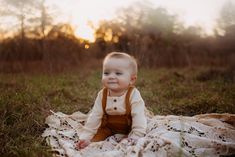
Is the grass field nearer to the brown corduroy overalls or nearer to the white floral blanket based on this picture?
the white floral blanket

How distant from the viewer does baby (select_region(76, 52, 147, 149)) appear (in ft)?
11.9

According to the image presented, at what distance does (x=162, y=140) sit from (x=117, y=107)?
584mm

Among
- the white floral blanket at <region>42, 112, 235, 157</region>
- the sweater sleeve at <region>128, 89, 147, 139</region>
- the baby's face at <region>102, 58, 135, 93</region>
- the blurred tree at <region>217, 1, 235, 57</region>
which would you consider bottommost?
the white floral blanket at <region>42, 112, 235, 157</region>

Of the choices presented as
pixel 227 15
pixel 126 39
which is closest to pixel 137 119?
pixel 227 15

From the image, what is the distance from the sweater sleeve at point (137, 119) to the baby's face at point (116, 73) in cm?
17

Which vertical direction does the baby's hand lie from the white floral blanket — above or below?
below

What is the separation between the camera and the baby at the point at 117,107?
362 cm

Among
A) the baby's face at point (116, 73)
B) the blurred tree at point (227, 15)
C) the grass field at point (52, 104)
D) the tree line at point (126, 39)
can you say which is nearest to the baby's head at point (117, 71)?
the baby's face at point (116, 73)

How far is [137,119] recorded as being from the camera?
3.63 metres

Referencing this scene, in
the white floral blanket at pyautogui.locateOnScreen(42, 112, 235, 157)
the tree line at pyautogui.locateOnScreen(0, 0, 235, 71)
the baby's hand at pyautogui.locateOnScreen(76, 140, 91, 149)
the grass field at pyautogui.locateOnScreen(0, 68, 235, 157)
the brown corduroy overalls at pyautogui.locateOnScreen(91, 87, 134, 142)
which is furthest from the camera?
the tree line at pyautogui.locateOnScreen(0, 0, 235, 71)

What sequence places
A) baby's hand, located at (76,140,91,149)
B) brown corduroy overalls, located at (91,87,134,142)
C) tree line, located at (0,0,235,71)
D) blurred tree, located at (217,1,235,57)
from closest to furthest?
baby's hand, located at (76,140,91,149) < brown corduroy overalls, located at (91,87,134,142) < blurred tree, located at (217,1,235,57) < tree line, located at (0,0,235,71)

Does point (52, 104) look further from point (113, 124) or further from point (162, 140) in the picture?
point (162, 140)

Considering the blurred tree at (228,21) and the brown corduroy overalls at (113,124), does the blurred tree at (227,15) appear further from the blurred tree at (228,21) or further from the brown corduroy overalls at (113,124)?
the brown corduroy overalls at (113,124)

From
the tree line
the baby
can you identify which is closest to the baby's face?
the baby
